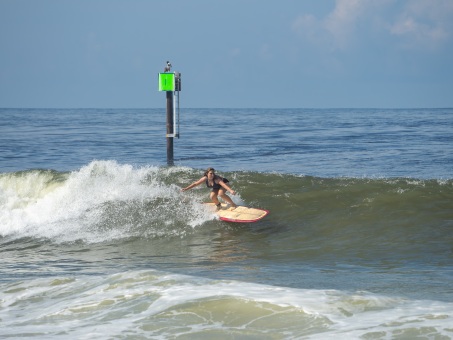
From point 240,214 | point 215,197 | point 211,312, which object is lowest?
point 240,214

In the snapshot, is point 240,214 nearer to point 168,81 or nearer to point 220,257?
point 220,257

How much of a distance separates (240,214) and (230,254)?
263 centimetres

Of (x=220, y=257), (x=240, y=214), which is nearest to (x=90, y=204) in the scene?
(x=240, y=214)

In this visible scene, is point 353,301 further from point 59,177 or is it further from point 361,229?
point 59,177

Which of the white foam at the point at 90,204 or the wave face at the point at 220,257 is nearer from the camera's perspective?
the wave face at the point at 220,257

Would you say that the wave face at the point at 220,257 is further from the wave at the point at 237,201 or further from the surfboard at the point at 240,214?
the surfboard at the point at 240,214

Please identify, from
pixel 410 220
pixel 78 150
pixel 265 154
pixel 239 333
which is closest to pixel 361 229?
pixel 410 220

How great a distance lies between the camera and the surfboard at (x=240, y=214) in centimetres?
1619

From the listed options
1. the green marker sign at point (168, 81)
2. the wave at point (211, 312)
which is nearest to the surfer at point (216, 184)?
the wave at point (211, 312)

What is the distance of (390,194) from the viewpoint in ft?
58.4

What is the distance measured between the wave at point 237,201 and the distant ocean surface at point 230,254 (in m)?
0.05

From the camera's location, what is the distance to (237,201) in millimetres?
18281

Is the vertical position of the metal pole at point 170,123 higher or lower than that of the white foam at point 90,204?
higher

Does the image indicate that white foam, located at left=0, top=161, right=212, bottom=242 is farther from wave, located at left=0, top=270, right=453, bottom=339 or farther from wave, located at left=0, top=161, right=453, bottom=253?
wave, located at left=0, top=270, right=453, bottom=339
